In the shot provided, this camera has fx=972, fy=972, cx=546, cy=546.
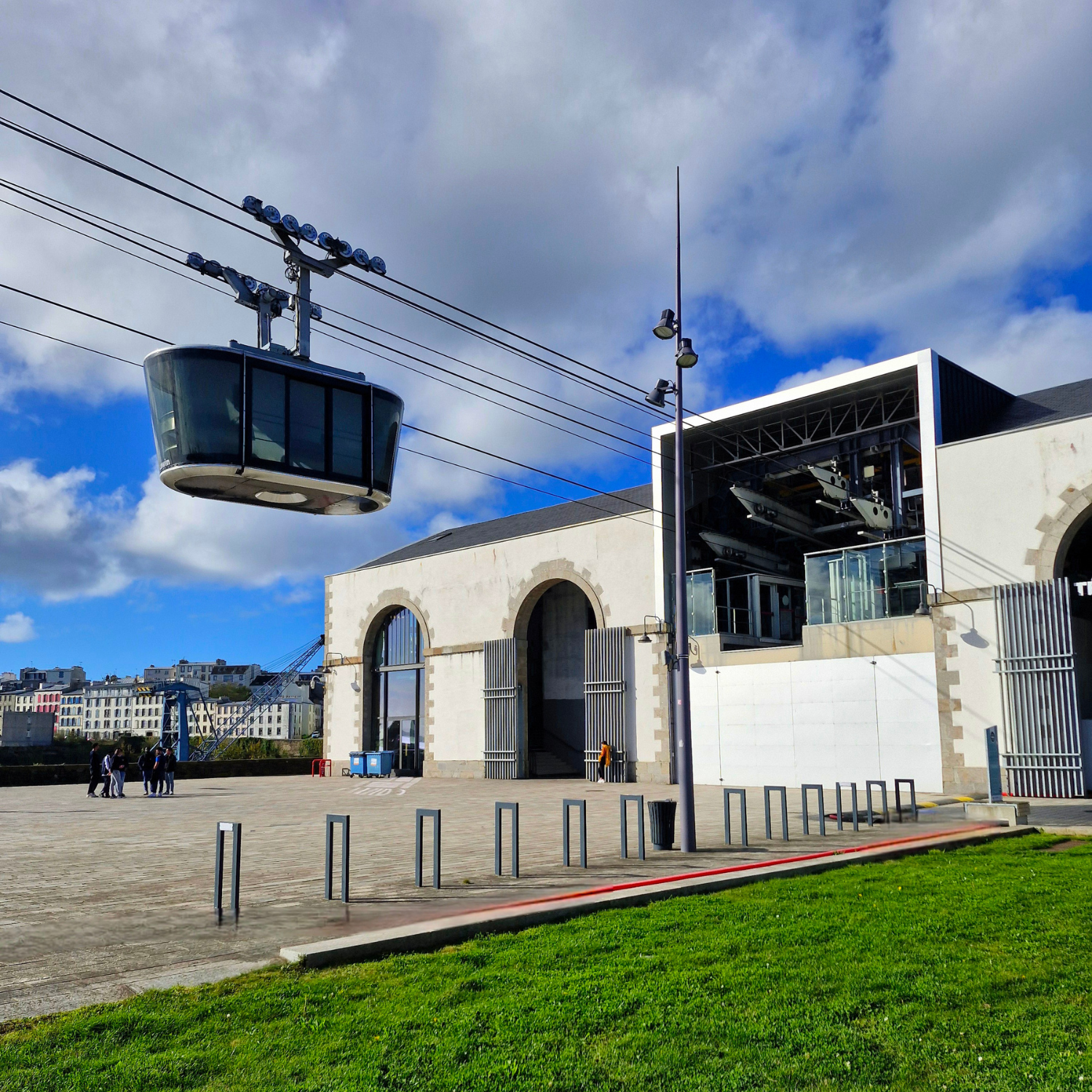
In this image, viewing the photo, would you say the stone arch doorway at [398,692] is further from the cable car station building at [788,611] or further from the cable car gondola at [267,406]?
the cable car gondola at [267,406]

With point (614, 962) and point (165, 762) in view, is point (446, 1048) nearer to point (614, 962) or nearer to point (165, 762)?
point (614, 962)

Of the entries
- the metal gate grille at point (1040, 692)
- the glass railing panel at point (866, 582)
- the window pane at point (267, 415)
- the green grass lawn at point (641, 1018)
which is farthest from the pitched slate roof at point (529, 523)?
the green grass lawn at point (641, 1018)

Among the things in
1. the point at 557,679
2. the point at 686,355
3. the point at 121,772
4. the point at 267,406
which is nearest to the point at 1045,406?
the point at 686,355

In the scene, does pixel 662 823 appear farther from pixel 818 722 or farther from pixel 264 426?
pixel 818 722

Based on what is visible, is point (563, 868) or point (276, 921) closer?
point (276, 921)

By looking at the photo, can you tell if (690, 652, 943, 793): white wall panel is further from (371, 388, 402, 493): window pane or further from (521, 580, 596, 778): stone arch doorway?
(371, 388, 402, 493): window pane

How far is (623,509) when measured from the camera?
36906 millimetres

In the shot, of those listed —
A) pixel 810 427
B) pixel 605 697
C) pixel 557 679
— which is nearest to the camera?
pixel 605 697

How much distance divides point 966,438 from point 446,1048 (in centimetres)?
2412

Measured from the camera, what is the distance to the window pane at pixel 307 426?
Answer: 1692 cm

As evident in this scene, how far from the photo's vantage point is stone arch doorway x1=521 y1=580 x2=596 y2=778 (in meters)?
38.6

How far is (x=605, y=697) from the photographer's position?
3303 cm

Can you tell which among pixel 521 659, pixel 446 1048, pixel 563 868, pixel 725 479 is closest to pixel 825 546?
pixel 725 479

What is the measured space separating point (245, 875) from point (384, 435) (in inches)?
357
